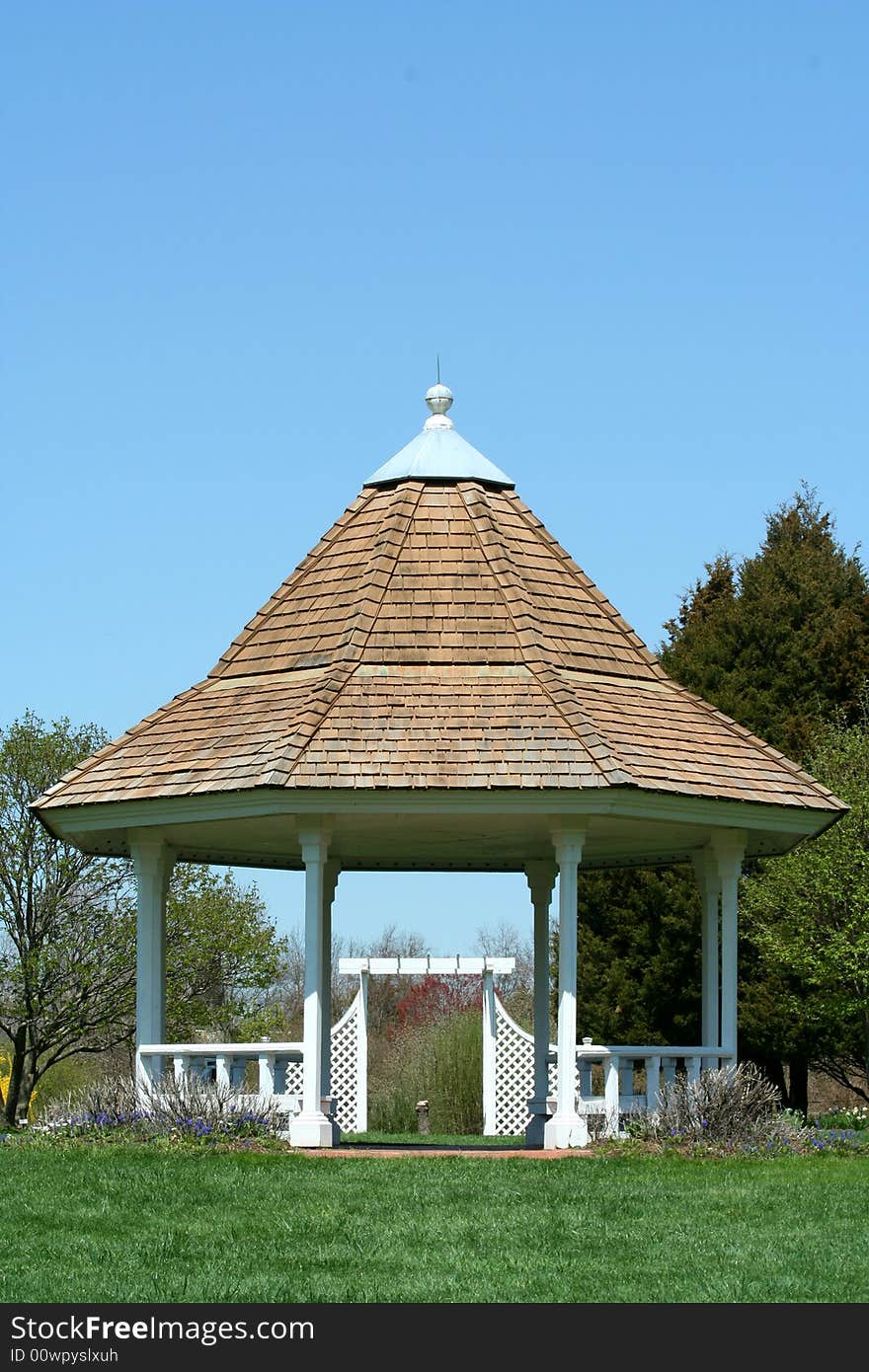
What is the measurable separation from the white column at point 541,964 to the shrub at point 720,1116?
15.4 ft

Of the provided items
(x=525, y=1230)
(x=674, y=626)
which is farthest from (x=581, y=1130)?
(x=674, y=626)

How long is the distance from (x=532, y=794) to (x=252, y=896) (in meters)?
17.4

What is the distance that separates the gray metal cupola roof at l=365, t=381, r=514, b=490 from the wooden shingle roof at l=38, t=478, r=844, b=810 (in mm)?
86

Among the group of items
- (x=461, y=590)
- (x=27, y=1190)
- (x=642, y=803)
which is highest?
(x=461, y=590)

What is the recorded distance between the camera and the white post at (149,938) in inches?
824

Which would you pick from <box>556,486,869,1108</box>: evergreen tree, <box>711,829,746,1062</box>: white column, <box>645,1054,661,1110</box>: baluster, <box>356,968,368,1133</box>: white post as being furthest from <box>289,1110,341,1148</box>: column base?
<box>556,486,869,1108</box>: evergreen tree

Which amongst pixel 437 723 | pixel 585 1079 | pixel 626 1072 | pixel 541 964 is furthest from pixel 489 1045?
pixel 437 723

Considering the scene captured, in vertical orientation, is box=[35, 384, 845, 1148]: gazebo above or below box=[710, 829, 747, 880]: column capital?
above

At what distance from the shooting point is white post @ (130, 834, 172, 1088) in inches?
824

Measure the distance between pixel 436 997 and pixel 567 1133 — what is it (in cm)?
3730

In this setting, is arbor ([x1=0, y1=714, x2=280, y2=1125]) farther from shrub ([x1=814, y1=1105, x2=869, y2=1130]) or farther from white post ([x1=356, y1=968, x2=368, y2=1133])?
shrub ([x1=814, y1=1105, x2=869, y2=1130])

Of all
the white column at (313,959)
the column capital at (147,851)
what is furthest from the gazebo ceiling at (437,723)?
the white column at (313,959)
